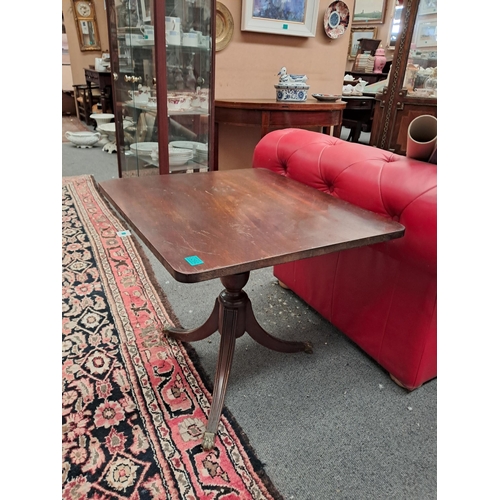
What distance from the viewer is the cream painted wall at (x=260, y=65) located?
2.92 meters

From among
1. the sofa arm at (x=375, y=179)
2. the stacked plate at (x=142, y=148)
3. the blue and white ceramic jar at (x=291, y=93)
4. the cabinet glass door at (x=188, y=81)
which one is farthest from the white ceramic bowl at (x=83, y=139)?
the sofa arm at (x=375, y=179)

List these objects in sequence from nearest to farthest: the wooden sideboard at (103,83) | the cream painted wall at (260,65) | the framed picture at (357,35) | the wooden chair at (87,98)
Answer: the cream painted wall at (260,65) < the wooden sideboard at (103,83) < the wooden chair at (87,98) < the framed picture at (357,35)

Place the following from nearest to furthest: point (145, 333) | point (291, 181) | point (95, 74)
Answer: point (291, 181)
point (145, 333)
point (95, 74)

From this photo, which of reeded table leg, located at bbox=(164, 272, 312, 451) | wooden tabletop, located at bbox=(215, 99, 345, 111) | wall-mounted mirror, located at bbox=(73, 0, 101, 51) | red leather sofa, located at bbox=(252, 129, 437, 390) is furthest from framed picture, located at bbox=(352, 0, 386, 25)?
reeded table leg, located at bbox=(164, 272, 312, 451)

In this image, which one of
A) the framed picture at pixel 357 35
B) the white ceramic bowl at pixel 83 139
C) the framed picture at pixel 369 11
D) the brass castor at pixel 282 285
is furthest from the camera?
the framed picture at pixel 357 35

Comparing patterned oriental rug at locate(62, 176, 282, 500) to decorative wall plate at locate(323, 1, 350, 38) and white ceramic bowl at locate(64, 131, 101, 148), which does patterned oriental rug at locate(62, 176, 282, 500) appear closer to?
decorative wall plate at locate(323, 1, 350, 38)

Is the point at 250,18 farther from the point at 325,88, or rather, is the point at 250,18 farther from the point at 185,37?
the point at 325,88

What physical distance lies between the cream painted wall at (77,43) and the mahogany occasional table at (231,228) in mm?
5026

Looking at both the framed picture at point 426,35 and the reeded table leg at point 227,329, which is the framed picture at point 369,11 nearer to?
the framed picture at point 426,35

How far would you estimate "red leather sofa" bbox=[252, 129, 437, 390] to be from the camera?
3.43 feet

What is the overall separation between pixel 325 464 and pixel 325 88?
3.18 metres

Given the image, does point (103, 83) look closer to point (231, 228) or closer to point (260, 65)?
point (260, 65)

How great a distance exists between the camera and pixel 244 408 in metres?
1.20

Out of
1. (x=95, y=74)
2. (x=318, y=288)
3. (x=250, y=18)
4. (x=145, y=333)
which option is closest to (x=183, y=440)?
(x=145, y=333)
